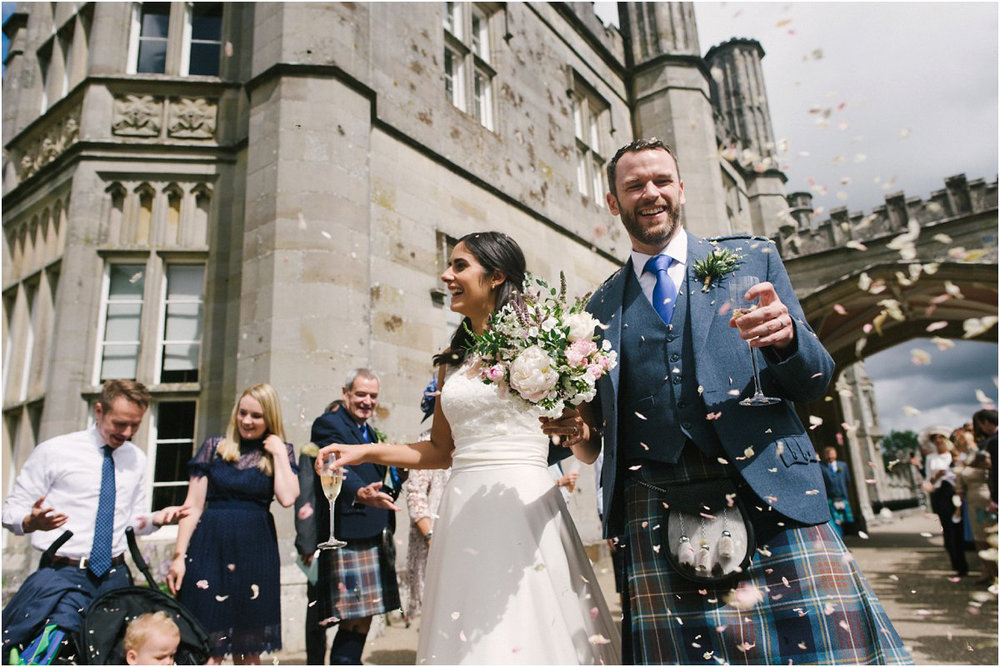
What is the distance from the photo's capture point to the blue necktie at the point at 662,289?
6.79 ft

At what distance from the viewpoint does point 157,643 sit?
3256 mm

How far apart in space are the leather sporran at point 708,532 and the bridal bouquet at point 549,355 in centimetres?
43

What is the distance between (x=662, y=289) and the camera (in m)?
2.10

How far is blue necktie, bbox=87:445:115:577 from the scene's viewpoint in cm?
360

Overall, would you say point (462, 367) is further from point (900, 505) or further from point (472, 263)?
point (900, 505)

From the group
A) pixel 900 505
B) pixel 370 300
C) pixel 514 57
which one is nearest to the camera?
pixel 370 300

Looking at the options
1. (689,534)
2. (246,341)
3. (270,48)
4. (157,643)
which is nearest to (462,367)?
(689,534)

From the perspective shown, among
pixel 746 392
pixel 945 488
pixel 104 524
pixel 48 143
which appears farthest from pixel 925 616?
pixel 48 143

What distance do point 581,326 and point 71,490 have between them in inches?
128

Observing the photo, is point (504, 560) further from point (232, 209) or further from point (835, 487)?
point (835, 487)

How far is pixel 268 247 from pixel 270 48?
2.55 m

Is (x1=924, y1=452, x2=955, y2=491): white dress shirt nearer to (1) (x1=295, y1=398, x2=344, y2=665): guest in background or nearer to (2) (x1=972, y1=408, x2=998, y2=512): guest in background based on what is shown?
(2) (x1=972, y1=408, x2=998, y2=512): guest in background

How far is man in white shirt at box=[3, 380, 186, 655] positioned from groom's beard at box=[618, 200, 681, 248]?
10.3 ft

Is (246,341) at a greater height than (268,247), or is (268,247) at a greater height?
(268,247)
